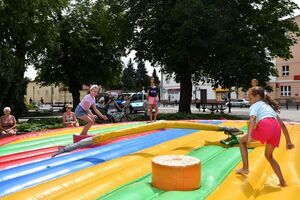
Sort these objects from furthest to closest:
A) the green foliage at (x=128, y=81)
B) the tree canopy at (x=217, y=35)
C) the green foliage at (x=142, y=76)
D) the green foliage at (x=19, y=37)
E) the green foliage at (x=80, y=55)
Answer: the green foliage at (x=142, y=76) < the green foliage at (x=128, y=81) < the green foliage at (x=80, y=55) < the tree canopy at (x=217, y=35) < the green foliage at (x=19, y=37)

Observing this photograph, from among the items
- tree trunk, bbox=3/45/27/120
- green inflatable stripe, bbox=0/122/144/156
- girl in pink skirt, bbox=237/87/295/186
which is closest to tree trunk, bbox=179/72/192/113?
tree trunk, bbox=3/45/27/120

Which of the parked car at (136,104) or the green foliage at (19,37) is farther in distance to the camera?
the parked car at (136,104)

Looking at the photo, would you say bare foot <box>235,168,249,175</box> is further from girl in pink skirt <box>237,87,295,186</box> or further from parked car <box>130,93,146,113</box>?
parked car <box>130,93,146,113</box>

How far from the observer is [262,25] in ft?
63.3

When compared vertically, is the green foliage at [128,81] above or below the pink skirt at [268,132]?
above

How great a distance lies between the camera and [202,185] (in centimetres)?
434

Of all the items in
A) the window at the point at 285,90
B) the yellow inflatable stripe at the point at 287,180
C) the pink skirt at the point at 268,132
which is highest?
the window at the point at 285,90

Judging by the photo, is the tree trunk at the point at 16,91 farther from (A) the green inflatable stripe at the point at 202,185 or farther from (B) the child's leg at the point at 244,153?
(B) the child's leg at the point at 244,153

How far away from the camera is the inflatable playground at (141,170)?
13.3 feet

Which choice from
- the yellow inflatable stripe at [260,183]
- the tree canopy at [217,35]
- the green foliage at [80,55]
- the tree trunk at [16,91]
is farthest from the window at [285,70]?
the yellow inflatable stripe at [260,183]

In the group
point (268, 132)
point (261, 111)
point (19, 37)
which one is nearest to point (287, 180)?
point (268, 132)

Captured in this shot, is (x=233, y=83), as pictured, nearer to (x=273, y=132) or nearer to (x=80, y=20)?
(x=80, y=20)

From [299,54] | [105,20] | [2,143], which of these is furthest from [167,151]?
[299,54]

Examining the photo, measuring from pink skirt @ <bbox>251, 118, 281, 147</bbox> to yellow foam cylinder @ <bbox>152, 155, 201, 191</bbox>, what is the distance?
2.74 ft
